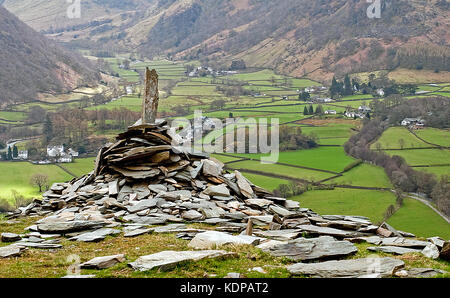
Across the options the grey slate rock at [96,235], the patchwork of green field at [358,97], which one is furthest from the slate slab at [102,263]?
the patchwork of green field at [358,97]

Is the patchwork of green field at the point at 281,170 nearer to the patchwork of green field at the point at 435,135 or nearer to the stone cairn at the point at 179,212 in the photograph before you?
the patchwork of green field at the point at 435,135

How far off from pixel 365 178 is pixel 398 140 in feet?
92.5

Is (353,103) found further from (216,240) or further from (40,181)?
(216,240)

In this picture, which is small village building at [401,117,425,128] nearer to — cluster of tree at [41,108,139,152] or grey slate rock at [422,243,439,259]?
cluster of tree at [41,108,139,152]

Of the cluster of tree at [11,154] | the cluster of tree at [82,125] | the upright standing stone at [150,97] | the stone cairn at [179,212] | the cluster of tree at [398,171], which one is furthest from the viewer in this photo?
the cluster of tree at [82,125]

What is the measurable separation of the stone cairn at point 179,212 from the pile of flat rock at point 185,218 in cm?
3

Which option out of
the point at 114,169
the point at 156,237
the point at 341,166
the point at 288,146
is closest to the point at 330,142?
the point at 288,146

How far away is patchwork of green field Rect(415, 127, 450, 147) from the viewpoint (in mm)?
98706

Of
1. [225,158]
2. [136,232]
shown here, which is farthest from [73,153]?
[136,232]

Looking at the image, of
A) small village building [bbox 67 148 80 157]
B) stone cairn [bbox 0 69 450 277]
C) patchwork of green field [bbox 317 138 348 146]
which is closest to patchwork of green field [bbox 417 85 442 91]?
patchwork of green field [bbox 317 138 348 146]

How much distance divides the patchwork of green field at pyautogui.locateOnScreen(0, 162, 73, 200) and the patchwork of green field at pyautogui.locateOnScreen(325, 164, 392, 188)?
47.1 meters

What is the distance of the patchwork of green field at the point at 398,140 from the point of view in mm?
96812
